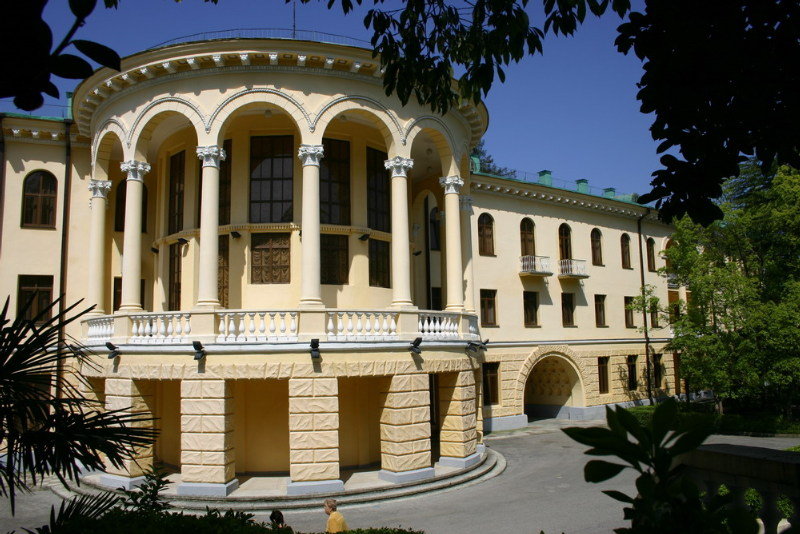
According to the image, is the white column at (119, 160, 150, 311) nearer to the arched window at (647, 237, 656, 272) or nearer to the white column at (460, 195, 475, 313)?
the white column at (460, 195, 475, 313)

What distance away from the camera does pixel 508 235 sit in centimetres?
2858

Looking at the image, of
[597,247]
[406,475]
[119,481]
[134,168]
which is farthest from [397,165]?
[597,247]

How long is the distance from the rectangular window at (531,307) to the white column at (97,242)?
18098 millimetres

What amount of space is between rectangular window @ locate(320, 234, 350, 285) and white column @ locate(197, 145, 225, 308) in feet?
11.1

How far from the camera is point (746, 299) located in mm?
25953

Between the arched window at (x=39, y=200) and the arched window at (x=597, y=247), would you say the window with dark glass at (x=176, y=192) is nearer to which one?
the arched window at (x=39, y=200)

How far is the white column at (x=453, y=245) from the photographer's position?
18.9 metres

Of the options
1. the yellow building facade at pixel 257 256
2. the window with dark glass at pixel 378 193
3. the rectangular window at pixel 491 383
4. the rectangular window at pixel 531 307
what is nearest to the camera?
the yellow building facade at pixel 257 256

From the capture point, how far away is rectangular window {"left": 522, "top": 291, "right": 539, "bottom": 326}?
28828mm

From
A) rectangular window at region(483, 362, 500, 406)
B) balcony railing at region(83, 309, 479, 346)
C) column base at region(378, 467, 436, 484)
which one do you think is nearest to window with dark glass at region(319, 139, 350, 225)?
balcony railing at region(83, 309, 479, 346)

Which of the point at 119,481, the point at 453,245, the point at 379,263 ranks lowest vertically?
the point at 119,481

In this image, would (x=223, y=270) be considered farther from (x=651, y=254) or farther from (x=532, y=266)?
(x=651, y=254)

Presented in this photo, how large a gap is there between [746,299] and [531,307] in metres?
9.06

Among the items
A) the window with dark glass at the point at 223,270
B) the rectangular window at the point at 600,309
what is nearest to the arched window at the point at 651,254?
the rectangular window at the point at 600,309
